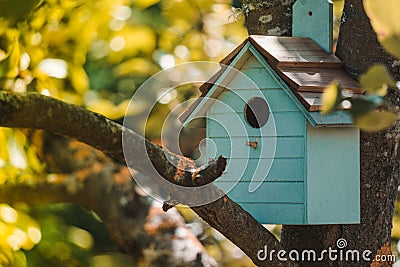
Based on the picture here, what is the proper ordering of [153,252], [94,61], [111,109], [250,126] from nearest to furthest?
[153,252]
[250,126]
[111,109]
[94,61]

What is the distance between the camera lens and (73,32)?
5.79ft

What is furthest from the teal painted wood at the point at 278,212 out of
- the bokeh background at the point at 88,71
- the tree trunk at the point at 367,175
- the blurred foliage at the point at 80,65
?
the blurred foliage at the point at 80,65


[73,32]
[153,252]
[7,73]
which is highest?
[73,32]

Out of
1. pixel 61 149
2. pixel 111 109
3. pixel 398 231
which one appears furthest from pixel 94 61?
pixel 398 231

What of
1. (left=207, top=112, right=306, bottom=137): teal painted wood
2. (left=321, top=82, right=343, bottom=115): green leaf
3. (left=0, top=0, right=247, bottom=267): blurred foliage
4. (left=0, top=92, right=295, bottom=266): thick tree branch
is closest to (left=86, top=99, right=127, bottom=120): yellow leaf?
(left=0, top=0, right=247, bottom=267): blurred foliage

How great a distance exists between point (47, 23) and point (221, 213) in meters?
0.88

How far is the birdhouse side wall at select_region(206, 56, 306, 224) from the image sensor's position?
48.7 inches

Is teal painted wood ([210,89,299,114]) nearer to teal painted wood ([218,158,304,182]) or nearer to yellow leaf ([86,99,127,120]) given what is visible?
teal painted wood ([218,158,304,182])

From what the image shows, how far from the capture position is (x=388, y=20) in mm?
199

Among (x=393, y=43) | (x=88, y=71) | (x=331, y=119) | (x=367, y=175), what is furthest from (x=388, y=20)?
(x=88, y=71)

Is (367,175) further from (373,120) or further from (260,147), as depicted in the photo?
(373,120)

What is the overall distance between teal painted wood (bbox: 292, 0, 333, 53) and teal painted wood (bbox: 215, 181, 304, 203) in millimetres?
277

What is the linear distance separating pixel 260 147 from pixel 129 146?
451mm

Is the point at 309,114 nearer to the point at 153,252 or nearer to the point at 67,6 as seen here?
the point at 153,252
